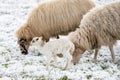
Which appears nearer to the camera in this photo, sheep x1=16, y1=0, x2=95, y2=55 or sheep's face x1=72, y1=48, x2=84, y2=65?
sheep's face x1=72, y1=48, x2=84, y2=65

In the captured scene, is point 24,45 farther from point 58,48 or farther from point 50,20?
point 58,48

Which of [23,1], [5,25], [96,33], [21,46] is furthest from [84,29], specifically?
[23,1]

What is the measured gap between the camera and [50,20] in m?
11.8

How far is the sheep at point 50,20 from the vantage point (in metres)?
11.7

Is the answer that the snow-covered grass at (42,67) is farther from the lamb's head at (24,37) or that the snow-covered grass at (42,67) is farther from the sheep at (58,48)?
the sheep at (58,48)

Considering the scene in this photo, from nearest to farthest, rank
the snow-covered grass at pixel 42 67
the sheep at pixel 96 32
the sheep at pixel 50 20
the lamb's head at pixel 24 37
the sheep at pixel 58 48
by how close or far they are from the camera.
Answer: the snow-covered grass at pixel 42 67
the sheep at pixel 58 48
the sheep at pixel 96 32
the lamb's head at pixel 24 37
the sheep at pixel 50 20

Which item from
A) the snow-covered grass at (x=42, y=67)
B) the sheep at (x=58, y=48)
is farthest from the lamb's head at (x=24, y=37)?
the sheep at (x=58, y=48)

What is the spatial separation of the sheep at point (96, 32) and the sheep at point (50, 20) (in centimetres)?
157

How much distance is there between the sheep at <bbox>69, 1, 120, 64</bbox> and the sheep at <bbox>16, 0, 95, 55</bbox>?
61.7 inches

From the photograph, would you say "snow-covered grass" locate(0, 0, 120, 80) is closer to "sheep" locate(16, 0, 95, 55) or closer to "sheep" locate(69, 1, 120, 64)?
"sheep" locate(69, 1, 120, 64)

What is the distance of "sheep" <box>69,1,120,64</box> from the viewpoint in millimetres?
10250

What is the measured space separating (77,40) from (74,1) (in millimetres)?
2619

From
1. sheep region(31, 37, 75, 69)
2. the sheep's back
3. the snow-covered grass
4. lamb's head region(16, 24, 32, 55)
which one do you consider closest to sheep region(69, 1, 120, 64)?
the snow-covered grass

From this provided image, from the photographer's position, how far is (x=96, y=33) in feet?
33.7
